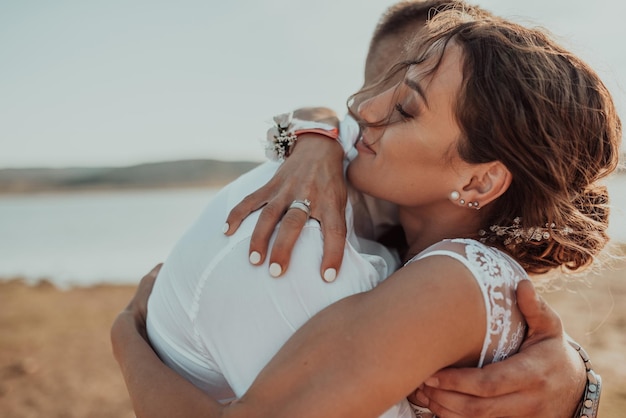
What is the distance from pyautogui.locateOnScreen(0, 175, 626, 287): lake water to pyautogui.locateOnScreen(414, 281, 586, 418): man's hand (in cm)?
91

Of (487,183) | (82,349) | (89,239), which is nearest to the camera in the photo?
(487,183)

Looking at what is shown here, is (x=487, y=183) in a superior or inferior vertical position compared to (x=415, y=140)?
inferior

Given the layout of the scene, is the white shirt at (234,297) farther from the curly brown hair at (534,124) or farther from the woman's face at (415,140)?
the curly brown hair at (534,124)

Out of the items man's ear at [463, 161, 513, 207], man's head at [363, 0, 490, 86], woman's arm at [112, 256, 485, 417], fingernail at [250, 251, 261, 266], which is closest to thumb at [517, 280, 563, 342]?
woman's arm at [112, 256, 485, 417]

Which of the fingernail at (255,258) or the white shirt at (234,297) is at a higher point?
the fingernail at (255,258)

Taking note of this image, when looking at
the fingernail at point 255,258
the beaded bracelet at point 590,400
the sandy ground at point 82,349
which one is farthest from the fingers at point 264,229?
the sandy ground at point 82,349

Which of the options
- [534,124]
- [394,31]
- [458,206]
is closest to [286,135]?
[458,206]

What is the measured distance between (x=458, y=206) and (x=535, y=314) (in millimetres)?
550

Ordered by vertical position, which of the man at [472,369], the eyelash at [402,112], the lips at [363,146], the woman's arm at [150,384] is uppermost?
the eyelash at [402,112]

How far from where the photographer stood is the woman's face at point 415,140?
210 cm

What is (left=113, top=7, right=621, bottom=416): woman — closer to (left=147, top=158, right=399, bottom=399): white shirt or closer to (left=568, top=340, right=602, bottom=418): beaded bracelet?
(left=147, top=158, right=399, bottom=399): white shirt

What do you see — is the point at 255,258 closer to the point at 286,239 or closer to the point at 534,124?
the point at 286,239

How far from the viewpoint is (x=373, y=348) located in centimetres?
157

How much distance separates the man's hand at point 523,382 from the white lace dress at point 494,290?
1.2 inches
